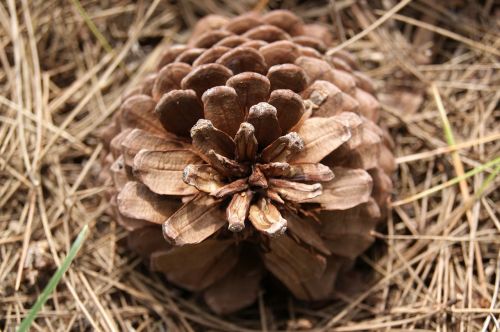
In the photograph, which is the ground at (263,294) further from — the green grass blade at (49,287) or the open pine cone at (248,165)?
the green grass blade at (49,287)

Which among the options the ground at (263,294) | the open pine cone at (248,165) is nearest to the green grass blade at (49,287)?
the open pine cone at (248,165)

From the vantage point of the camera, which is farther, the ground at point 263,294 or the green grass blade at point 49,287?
the ground at point 263,294

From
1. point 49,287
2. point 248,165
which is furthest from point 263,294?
point 49,287

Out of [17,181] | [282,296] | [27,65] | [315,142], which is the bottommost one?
[282,296]

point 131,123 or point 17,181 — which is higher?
point 131,123

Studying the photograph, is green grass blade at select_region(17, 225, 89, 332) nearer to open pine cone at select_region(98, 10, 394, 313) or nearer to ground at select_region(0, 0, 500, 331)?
open pine cone at select_region(98, 10, 394, 313)

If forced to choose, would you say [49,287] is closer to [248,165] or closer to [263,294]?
[248,165]

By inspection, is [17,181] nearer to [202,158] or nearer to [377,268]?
[202,158]

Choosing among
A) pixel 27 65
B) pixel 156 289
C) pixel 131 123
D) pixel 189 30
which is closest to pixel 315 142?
pixel 131 123

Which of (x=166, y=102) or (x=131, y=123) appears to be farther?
(x=131, y=123)

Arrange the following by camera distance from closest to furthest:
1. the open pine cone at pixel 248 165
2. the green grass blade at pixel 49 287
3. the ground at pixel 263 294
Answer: the green grass blade at pixel 49 287 < the open pine cone at pixel 248 165 < the ground at pixel 263 294
